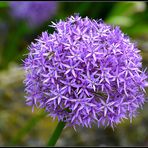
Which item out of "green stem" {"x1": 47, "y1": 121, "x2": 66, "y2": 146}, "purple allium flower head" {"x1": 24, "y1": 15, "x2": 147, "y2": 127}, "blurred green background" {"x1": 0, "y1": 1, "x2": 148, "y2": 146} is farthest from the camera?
"blurred green background" {"x1": 0, "y1": 1, "x2": 148, "y2": 146}

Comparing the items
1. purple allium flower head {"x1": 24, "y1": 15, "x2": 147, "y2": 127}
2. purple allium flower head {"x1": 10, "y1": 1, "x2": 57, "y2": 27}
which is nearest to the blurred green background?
purple allium flower head {"x1": 10, "y1": 1, "x2": 57, "y2": 27}

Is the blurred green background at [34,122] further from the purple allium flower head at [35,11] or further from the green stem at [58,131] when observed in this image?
the green stem at [58,131]

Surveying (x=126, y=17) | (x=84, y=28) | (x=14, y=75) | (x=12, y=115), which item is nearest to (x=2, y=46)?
(x=14, y=75)

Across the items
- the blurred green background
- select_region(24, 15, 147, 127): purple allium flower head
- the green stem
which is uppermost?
the blurred green background

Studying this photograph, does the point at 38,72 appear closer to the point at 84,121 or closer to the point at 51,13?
the point at 84,121

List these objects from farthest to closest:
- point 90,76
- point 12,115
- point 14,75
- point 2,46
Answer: point 2,46, point 14,75, point 12,115, point 90,76

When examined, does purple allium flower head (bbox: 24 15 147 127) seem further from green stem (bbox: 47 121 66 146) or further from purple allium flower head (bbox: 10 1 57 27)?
purple allium flower head (bbox: 10 1 57 27)

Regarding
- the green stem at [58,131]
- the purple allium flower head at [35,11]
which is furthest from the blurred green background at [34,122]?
the green stem at [58,131]
